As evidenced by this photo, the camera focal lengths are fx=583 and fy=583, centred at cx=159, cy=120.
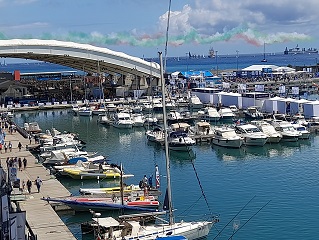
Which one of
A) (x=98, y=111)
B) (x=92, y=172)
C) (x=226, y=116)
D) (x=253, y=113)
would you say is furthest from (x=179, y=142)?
(x=98, y=111)

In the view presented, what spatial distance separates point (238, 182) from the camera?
1437 inches

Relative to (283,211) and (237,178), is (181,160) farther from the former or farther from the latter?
(283,211)

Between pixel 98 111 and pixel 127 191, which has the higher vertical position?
pixel 98 111

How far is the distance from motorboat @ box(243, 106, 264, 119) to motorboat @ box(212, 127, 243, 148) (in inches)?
589

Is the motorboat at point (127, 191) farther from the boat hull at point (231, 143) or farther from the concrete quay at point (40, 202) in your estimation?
the boat hull at point (231, 143)

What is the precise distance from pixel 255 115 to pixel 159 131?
50.7ft

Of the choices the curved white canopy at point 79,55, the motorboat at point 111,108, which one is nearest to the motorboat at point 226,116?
the motorboat at point 111,108

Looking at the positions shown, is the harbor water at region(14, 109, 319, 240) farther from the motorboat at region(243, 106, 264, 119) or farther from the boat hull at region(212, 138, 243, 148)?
the motorboat at region(243, 106, 264, 119)

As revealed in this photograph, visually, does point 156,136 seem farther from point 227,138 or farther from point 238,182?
point 238,182

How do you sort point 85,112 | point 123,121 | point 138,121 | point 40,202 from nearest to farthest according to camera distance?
point 40,202 → point 123,121 → point 138,121 → point 85,112

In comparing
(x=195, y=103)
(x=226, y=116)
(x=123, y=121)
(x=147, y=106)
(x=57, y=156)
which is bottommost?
(x=57, y=156)

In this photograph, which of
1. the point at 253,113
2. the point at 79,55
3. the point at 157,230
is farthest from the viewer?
the point at 79,55

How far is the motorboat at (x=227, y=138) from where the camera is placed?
159 feet

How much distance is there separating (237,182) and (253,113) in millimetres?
29664
